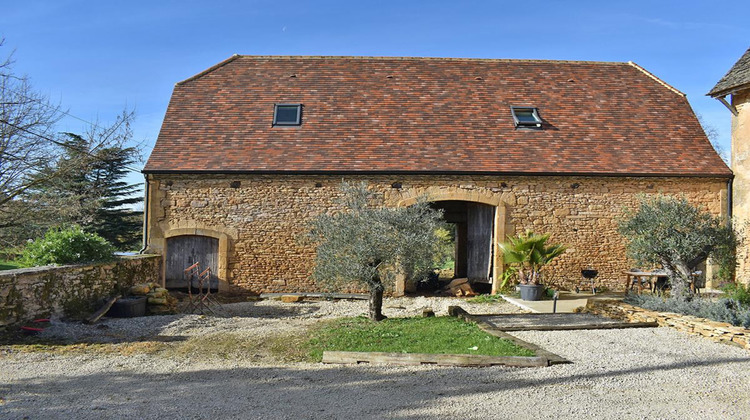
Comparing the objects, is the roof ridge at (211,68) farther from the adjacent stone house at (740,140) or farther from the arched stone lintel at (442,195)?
the adjacent stone house at (740,140)

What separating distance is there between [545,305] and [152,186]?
9121 mm

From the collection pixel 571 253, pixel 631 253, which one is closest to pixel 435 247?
pixel 631 253

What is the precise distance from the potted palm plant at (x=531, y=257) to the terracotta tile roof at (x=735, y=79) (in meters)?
5.08

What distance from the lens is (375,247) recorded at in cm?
888

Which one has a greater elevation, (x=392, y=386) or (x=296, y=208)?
(x=296, y=208)

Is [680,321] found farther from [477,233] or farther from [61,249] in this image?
[61,249]

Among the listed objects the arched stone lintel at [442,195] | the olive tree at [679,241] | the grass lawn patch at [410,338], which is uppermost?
the arched stone lintel at [442,195]

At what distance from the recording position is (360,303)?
500 inches

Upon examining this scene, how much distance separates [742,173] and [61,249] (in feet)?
46.9

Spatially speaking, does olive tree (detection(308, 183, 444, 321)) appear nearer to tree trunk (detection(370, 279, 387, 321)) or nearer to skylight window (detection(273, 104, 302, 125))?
tree trunk (detection(370, 279, 387, 321))

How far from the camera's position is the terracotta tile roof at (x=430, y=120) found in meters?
13.7

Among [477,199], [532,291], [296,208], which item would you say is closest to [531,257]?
[532,291]

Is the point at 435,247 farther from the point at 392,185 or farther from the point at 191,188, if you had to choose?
the point at 191,188

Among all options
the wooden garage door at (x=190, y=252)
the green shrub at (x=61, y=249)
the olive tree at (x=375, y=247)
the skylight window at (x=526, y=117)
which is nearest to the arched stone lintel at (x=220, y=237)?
the wooden garage door at (x=190, y=252)
